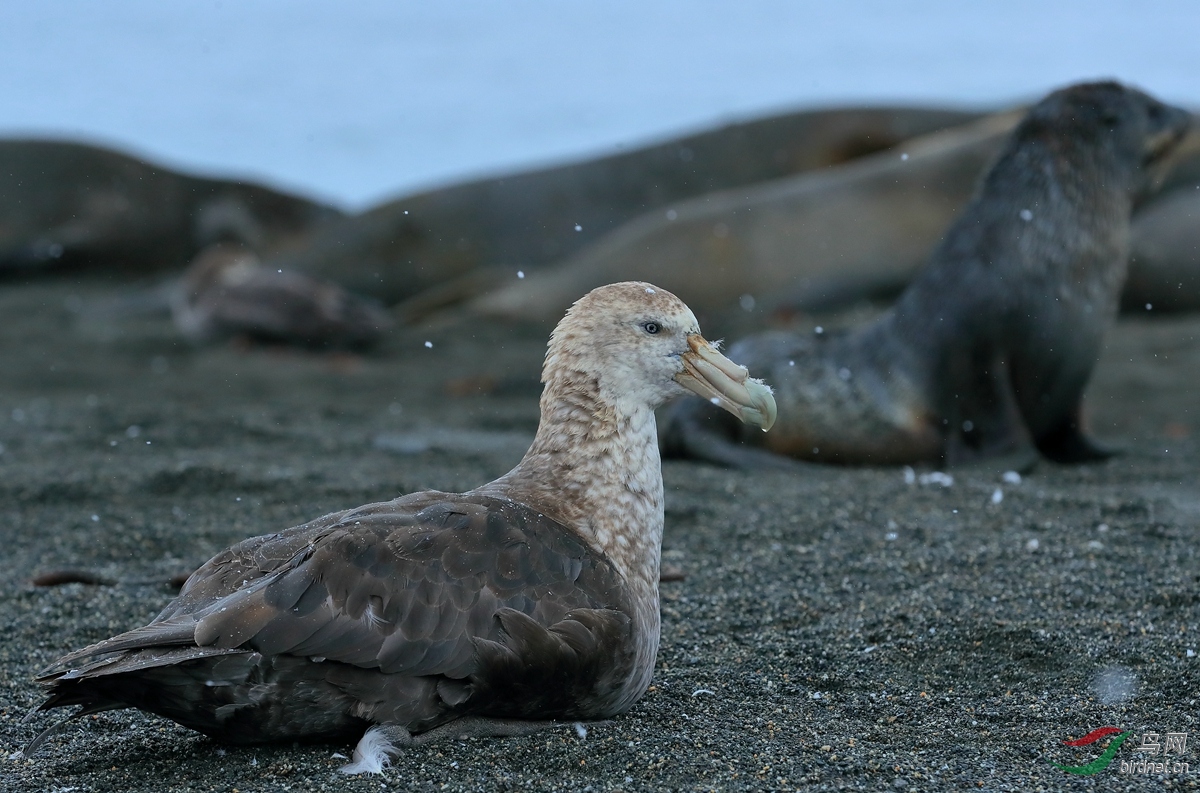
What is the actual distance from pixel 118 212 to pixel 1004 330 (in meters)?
9.40

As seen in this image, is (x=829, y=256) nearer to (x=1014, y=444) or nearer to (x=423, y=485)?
(x=1014, y=444)

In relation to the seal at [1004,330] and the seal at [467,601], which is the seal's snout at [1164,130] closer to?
the seal at [1004,330]

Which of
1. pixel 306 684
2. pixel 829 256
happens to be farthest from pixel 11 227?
pixel 306 684

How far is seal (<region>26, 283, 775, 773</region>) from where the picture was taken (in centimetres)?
267

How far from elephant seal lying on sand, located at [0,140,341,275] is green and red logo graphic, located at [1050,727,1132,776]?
35.1ft

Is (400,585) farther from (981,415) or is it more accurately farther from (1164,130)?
(1164,130)

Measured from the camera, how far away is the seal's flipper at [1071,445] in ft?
19.8

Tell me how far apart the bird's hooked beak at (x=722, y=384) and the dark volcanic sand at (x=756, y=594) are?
67 cm

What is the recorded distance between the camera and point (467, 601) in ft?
9.20

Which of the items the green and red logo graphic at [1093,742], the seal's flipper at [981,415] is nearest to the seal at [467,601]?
the green and red logo graphic at [1093,742]

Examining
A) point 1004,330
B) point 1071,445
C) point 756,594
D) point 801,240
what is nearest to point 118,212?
point 801,240

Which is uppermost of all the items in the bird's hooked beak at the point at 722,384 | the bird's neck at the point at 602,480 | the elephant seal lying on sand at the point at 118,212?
the elephant seal lying on sand at the point at 118,212

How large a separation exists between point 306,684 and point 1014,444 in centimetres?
401

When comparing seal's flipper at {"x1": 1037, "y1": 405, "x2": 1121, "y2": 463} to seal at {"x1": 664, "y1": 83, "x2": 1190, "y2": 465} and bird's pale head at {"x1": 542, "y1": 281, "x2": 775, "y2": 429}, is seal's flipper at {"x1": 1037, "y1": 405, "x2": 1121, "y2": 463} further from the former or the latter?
bird's pale head at {"x1": 542, "y1": 281, "x2": 775, "y2": 429}
